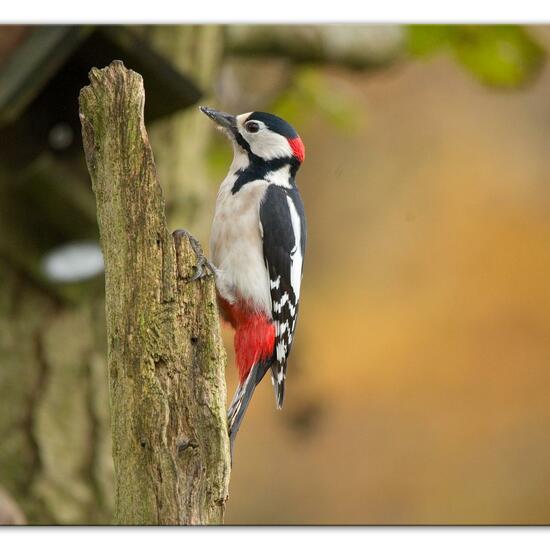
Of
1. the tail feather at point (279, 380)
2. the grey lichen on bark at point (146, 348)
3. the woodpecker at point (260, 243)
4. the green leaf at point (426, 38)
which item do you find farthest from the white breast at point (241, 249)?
the green leaf at point (426, 38)

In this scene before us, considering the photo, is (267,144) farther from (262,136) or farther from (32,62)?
(32,62)

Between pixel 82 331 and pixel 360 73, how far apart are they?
1.48 m

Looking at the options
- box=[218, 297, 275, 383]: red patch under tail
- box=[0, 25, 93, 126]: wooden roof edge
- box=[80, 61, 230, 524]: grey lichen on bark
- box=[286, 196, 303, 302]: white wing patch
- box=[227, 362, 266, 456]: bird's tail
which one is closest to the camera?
box=[80, 61, 230, 524]: grey lichen on bark

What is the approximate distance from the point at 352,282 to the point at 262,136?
1.10 metres

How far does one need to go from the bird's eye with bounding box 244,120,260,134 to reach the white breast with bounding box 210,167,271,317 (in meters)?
0.14

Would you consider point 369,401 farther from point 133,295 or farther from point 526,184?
point 133,295

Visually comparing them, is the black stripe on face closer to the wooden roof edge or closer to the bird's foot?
the bird's foot

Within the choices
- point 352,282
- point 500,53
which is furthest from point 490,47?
point 352,282

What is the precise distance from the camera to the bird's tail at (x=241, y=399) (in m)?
2.06

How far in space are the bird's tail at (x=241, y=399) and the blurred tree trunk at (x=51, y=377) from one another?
3.55ft

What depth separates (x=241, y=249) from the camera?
236cm

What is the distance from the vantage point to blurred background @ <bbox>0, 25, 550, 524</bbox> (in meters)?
2.88

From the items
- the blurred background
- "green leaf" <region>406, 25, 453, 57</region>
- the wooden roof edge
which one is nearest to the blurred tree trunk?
the blurred background

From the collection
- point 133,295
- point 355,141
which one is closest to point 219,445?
point 133,295
